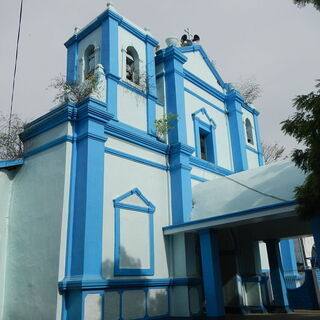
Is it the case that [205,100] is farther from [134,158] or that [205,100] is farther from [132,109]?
[134,158]

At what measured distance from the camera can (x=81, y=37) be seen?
1303 centimetres

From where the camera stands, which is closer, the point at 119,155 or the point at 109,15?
the point at 119,155

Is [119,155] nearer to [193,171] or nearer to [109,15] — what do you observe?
[193,171]

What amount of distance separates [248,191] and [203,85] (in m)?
5.96

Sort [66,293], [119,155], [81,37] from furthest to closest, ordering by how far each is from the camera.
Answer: [81,37] < [119,155] < [66,293]

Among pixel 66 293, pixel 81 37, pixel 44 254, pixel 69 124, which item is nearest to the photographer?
pixel 66 293

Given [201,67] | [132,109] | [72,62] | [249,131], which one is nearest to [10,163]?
[132,109]

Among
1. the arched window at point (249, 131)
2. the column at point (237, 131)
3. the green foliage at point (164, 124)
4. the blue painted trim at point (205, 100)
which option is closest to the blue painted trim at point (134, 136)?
the green foliage at point (164, 124)

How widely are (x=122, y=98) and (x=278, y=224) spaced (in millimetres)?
6401

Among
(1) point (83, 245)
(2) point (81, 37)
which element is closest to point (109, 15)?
(2) point (81, 37)

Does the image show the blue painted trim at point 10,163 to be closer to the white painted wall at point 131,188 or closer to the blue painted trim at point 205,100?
the white painted wall at point 131,188

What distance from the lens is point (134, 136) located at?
10430 millimetres

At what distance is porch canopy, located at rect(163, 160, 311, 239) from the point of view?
8.59 m

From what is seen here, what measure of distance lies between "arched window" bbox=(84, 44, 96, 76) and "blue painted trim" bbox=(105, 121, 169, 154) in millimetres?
3049
